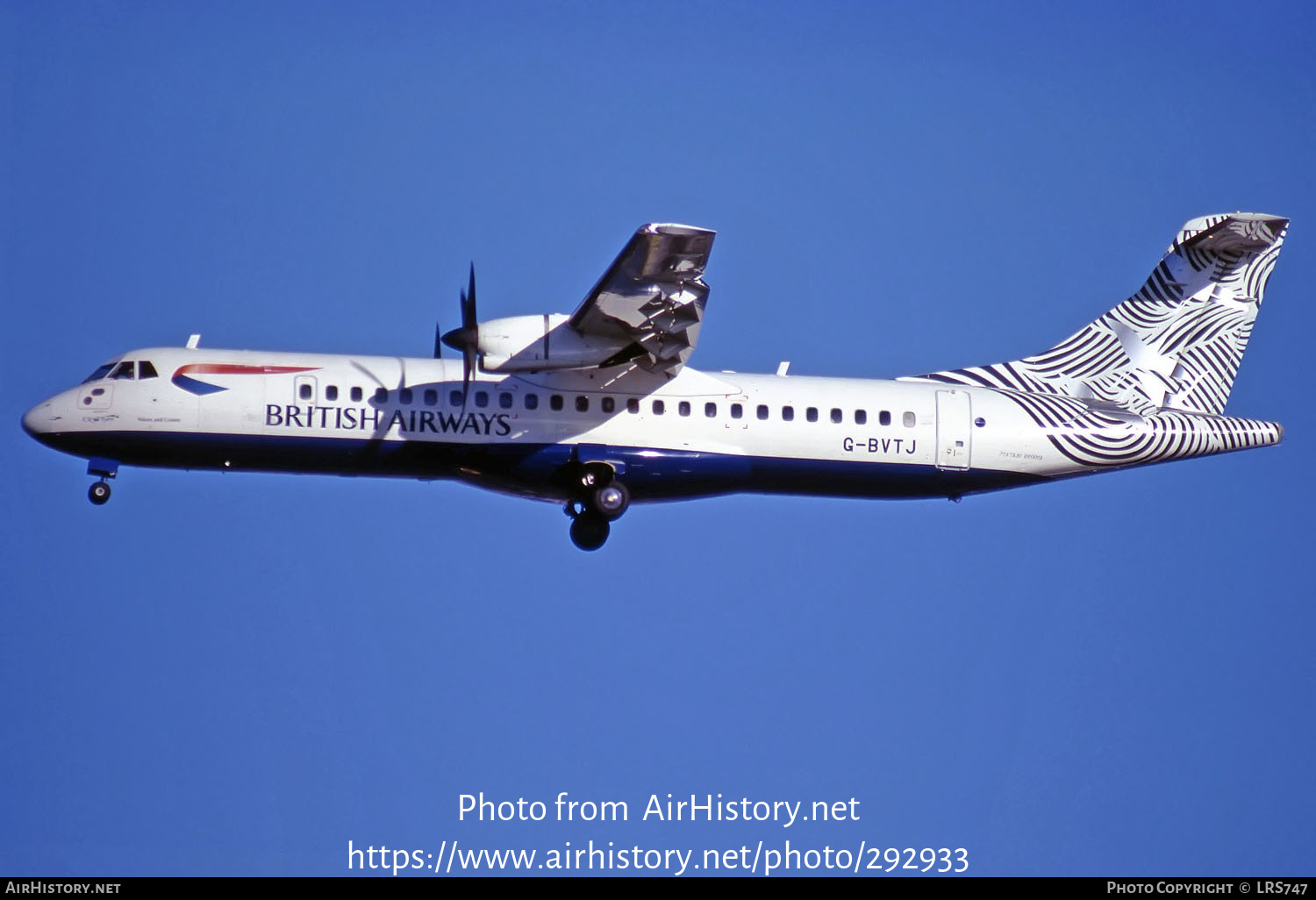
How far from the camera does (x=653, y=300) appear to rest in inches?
953

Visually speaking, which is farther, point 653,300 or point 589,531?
point 589,531

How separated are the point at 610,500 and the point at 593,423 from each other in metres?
1.11

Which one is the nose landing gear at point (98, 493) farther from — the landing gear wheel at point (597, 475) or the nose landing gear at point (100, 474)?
the landing gear wheel at point (597, 475)

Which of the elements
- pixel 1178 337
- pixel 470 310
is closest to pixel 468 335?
pixel 470 310

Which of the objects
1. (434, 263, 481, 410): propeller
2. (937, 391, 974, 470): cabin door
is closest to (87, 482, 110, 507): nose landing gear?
(434, 263, 481, 410): propeller

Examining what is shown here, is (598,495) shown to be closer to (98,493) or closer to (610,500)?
(610,500)

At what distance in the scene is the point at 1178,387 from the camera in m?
28.8

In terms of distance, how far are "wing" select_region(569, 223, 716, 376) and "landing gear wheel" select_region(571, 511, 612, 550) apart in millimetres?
2214

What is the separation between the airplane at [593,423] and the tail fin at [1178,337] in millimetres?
981

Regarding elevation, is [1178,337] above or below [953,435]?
above

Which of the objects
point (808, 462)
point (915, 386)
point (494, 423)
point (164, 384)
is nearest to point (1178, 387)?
point (915, 386)
